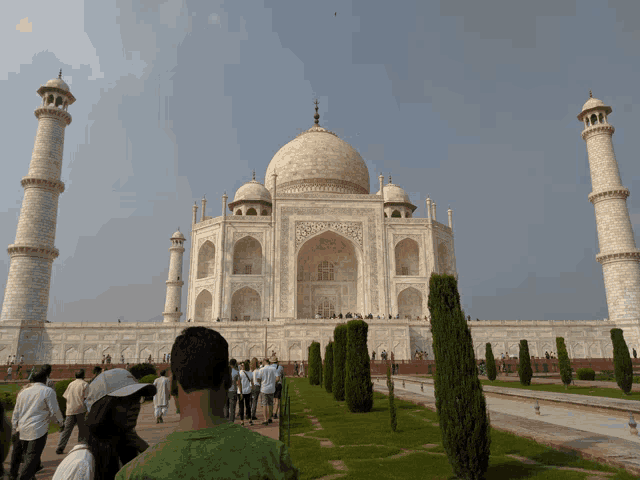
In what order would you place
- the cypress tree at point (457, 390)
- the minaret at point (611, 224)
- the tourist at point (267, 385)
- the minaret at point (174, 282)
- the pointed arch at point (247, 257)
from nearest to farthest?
1. the cypress tree at point (457, 390)
2. the tourist at point (267, 385)
3. the minaret at point (611, 224)
4. the pointed arch at point (247, 257)
5. the minaret at point (174, 282)

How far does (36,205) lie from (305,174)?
1589 centimetres

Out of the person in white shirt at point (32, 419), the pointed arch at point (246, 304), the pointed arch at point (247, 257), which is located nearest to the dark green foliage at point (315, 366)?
the pointed arch at point (246, 304)

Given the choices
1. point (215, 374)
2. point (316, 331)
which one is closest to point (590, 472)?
point (215, 374)

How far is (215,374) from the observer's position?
4.38 ft

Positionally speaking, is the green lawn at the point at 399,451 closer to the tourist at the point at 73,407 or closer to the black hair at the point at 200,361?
the tourist at the point at 73,407

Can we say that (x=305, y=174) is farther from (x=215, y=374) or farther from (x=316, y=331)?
(x=215, y=374)

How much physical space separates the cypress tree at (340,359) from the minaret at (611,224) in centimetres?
1992

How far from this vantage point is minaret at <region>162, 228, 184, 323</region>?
32188 millimetres

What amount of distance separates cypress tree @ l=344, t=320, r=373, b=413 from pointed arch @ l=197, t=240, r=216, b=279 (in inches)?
780

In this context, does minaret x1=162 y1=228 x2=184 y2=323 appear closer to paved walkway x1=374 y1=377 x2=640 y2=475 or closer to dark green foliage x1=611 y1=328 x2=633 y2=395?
paved walkway x1=374 y1=377 x2=640 y2=475

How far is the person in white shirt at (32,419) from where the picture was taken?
13.5ft

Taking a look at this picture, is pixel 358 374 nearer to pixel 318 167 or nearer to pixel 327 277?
pixel 327 277

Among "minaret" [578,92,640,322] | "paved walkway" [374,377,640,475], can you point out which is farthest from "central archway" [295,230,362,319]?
"paved walkway" [374,377,640,475]

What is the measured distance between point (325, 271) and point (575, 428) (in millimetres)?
23521
